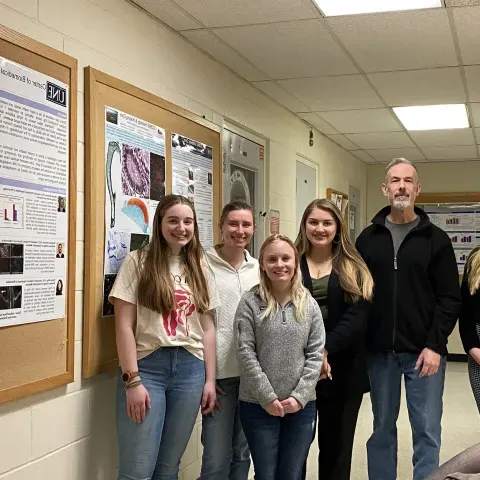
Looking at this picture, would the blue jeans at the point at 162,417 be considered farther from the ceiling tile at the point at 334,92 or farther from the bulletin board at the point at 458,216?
the bulletin board at the point at 458,216

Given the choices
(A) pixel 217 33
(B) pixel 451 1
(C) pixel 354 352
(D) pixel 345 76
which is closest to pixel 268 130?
(D) pixel 345 76

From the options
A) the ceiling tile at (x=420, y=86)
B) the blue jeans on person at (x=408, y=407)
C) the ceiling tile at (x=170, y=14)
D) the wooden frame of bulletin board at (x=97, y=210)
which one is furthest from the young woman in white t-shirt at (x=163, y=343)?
the ceiling tile at (x=420, y=86)

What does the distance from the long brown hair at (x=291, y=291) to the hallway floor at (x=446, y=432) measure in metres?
1.63

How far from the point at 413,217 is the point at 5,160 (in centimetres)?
176

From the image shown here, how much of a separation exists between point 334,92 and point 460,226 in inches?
157

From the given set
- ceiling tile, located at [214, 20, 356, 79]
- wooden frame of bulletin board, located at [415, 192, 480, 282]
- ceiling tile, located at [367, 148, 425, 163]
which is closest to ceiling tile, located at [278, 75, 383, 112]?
ceiling tile, located at [214, 20, 356, 79]

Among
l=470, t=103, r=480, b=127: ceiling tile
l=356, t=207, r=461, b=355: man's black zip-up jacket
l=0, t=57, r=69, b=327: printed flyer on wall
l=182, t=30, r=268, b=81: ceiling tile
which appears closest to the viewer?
l=0, t=57, r=69, b=327: printed flyer on wall

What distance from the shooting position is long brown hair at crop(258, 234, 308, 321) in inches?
97.6

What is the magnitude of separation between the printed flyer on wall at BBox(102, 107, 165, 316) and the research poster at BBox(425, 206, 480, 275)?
5546mm

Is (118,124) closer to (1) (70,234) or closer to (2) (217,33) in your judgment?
(1) (70,234)

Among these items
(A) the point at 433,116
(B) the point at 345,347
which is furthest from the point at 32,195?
(A) the point at 433,116

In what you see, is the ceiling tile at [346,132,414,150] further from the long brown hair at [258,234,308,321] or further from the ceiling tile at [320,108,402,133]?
the long brown hair at [258,234,308,321]

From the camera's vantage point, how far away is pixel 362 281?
2668 mm

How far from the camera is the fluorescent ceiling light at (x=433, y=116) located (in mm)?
5012
